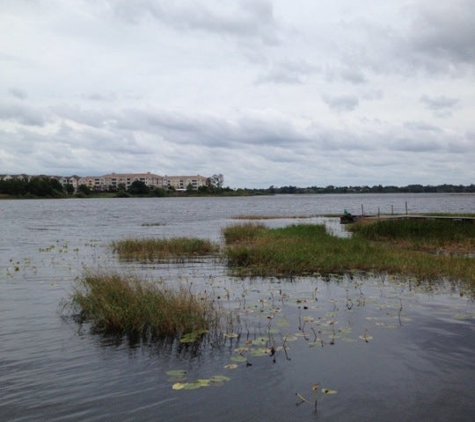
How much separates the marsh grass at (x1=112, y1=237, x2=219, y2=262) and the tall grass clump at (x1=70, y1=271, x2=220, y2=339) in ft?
41.2

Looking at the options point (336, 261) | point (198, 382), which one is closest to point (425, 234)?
point (336, 261)

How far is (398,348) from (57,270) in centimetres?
1751

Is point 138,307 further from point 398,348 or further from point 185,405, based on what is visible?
point 398,348

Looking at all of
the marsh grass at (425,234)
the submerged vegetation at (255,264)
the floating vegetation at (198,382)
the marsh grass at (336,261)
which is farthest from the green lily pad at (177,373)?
Result: the marsh grass at (425,234)

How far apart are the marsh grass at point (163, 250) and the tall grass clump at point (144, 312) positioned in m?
12.6

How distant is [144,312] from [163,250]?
1663 centimetres

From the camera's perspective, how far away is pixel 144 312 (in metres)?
12.7

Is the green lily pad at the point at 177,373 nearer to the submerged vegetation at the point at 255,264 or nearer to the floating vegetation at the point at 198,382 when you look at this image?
the floating vegetation at the point at 198,382

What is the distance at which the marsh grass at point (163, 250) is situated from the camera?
27734 mm

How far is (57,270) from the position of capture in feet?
77.1

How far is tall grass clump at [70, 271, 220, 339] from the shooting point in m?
12.1

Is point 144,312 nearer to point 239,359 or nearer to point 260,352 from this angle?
point 239,359

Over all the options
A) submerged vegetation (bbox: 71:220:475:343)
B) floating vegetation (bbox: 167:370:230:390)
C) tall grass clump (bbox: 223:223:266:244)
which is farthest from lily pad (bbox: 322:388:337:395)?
tall grass clump (bbox: 223:223:266:244)

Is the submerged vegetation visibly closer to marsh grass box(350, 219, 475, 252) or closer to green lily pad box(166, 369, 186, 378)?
marsh grass box(350, 219, 475, 252)
